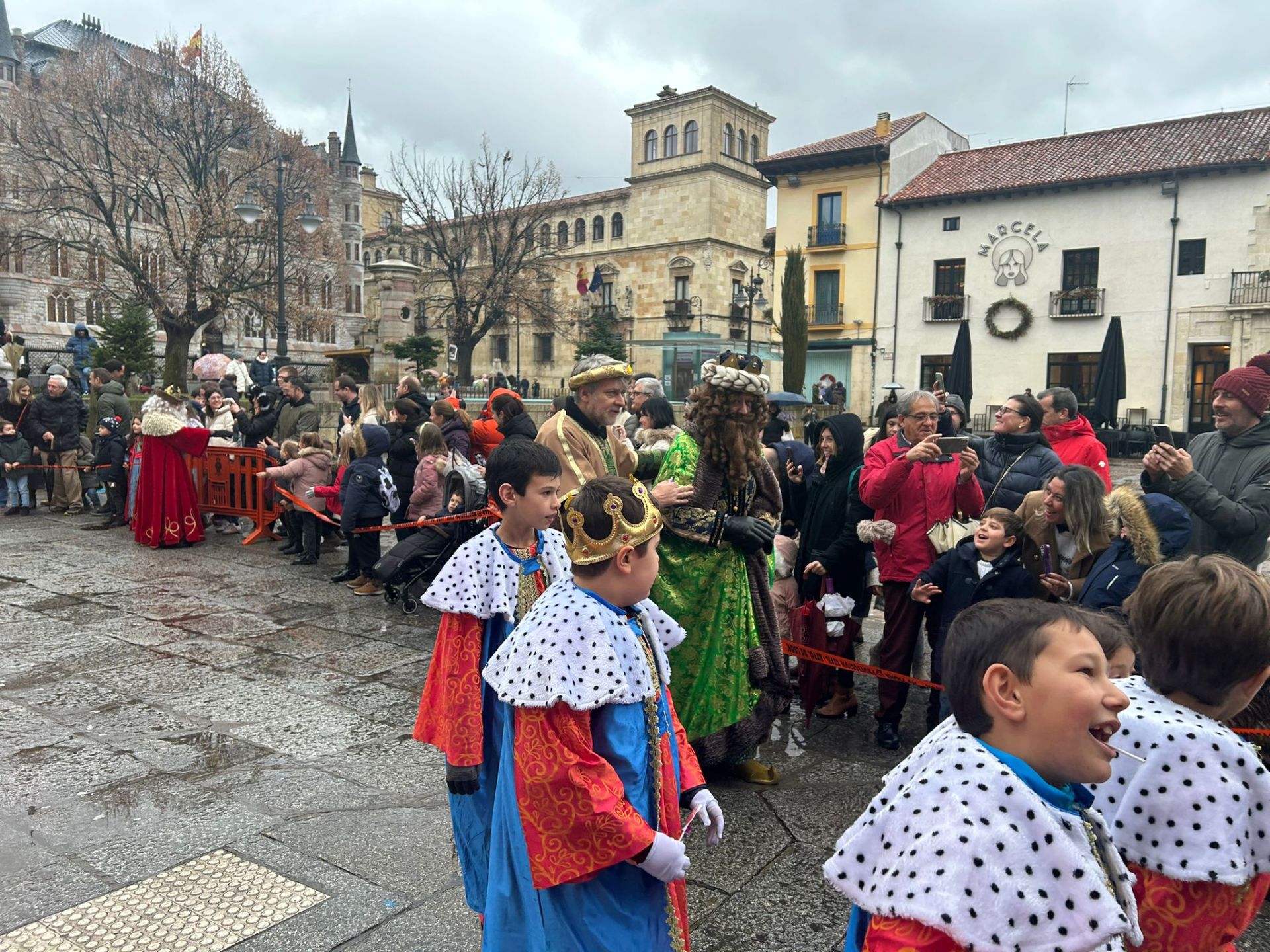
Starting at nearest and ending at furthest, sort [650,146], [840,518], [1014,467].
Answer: [1014,467] < [840,518] < [650,146]

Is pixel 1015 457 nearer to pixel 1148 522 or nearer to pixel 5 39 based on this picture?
pixel 1148 522

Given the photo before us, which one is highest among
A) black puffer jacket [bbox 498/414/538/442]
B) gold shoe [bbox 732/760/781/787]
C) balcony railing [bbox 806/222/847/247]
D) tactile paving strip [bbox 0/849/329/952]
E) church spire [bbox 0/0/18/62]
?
church spire [bbox 0/0/18/62]

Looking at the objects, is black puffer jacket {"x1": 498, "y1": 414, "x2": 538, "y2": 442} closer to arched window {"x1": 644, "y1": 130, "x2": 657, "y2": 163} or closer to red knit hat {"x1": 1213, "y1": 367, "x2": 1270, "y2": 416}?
red knit hat {"x1": 1213, "y1": 367, "x2": 1270, "y2": 416}

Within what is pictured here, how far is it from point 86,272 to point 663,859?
114 ft

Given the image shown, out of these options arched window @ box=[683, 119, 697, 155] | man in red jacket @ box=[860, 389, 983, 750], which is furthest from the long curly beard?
arched window @ box=[683, 119, 697, 155]

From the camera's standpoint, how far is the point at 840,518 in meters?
5.40

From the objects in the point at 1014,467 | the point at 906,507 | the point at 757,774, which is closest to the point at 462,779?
the point at 757,774

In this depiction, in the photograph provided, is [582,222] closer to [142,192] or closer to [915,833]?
[142,192]

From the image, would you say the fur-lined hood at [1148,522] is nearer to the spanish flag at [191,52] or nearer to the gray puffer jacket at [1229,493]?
the gray puffer jacket at [1229,493]

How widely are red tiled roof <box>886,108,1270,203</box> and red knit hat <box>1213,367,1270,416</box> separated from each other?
27888mm

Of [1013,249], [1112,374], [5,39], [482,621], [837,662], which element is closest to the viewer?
[482,621]

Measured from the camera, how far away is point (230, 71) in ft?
98.8

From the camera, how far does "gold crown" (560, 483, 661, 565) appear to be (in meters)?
2.11

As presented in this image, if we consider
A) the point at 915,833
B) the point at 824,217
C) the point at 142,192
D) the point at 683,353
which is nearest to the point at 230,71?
the point at 142,192
